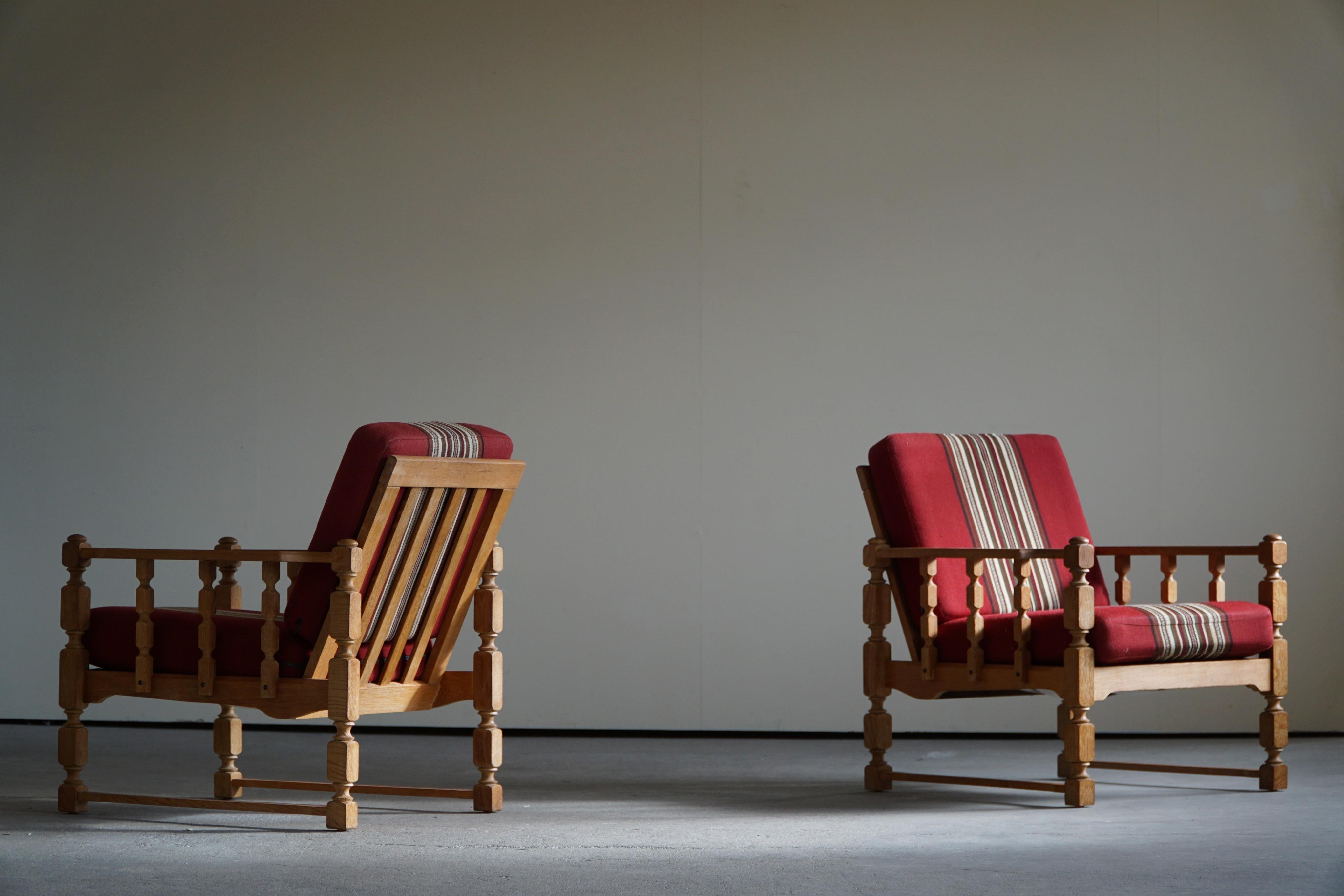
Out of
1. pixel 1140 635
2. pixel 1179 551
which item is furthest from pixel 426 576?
pixel 1179 551

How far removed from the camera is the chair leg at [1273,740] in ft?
12.6

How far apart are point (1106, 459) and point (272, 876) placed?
3.63 m

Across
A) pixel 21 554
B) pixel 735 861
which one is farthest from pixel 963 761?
pixel 21 554

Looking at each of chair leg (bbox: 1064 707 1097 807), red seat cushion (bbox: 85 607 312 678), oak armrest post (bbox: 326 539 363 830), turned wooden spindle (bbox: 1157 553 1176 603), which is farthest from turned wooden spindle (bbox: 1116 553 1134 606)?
red seat cushion (bbox: 85 607 312 678)

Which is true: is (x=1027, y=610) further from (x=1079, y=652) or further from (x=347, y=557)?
(x=347, y=557)

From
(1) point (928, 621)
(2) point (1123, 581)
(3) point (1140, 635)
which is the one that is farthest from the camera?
(2) point (1123, 581)

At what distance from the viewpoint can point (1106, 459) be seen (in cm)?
532

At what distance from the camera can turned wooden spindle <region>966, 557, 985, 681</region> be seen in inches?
142

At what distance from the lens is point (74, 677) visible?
3.40m

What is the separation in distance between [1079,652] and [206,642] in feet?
6.80

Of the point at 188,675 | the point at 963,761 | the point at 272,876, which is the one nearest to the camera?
the point at 272,876

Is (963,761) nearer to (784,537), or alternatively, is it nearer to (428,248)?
(784,537)

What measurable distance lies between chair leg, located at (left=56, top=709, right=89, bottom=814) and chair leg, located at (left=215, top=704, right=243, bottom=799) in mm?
333

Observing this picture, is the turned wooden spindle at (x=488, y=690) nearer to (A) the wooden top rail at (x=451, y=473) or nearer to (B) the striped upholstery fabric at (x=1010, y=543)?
(A) the wooden top rail at (x=451, y=473)
